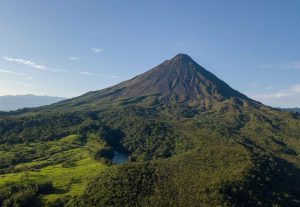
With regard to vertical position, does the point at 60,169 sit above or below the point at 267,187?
above

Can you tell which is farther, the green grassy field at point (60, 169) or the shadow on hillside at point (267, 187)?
the green grassy field at point (60, 169)

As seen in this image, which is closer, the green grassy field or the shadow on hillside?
the shadow on hillside

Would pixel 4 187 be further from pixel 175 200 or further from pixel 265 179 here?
pixel 265 179

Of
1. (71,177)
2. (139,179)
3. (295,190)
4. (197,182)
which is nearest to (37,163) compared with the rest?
(71,177)

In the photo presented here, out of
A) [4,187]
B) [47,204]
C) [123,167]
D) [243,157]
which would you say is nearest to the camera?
[47,204]

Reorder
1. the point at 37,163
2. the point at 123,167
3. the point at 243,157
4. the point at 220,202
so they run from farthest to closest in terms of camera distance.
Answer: the point at 37,163 → the point at 243,157 → the point at 123,167 → the point at 220,202

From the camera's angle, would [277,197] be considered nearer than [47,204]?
No

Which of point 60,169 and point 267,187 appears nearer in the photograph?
point 267,187

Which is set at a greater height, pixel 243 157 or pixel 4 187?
pixel 243 157

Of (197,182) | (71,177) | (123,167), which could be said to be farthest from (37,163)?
(197,182)

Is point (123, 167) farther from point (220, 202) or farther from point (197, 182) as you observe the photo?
point (220, 202)
